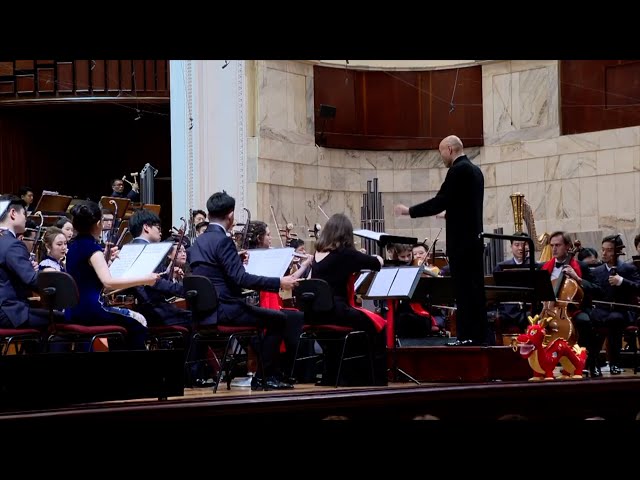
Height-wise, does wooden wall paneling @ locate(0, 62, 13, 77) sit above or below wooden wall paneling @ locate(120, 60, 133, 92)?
above

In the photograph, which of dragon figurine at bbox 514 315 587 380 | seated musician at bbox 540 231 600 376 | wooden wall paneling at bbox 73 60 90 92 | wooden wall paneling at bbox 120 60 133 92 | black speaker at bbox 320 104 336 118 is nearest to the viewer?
dragon figurine at bbox 514 315 587 380

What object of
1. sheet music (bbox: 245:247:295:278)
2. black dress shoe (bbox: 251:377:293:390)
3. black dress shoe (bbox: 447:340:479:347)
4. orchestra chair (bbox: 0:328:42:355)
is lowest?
black dress shoe (bbox: 251:377:293:390)

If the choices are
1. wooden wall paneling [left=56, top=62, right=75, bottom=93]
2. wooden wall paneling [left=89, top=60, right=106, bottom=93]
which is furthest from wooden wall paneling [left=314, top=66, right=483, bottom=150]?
wooden wall paneling [left=56, top=62, right=75, bottom=93]

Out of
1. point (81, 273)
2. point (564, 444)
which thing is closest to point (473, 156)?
point (81, 273)

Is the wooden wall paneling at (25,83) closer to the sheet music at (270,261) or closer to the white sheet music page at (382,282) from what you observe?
the sheet music at (270,261)

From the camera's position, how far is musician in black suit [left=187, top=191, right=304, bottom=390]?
6.62 metres

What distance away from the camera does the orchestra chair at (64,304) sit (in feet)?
19.6

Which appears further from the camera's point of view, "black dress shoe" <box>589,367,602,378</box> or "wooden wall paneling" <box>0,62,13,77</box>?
"wooden wall paneling" <box>0,62,13,77</box>

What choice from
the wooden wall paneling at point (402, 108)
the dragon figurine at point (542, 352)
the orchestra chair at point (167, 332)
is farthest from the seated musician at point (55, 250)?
the wooden wall paneling at point (402, 108)

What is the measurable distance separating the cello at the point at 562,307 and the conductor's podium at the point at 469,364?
1.48 feet

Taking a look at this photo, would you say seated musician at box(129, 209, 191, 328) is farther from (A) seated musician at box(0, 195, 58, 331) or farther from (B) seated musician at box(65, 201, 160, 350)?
(B) seated musician at box(65, 201, 160, 350)

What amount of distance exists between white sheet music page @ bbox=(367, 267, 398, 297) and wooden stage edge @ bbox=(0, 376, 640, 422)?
2.35 metres

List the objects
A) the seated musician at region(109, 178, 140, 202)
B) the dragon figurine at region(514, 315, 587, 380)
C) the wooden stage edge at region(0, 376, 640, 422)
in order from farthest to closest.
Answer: the seated musician at region(109, 178, 140, 202), the dragon figurine at region(514, 315, 587, 380), the wooden stage edge at region(0, 376, 640, 422)

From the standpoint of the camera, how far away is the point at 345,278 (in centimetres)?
691
